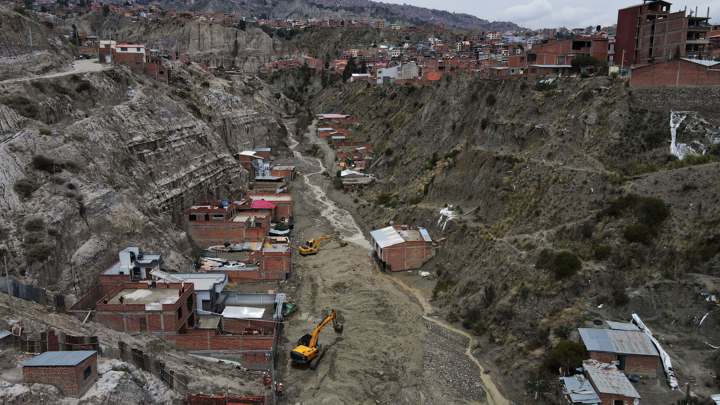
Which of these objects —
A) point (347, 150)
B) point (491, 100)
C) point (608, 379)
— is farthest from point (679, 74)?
point (347, 150)

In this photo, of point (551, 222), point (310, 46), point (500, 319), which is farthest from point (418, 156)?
point (310, 46)

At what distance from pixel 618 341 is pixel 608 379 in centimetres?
227

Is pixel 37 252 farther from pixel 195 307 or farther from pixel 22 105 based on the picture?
pixel 22 105

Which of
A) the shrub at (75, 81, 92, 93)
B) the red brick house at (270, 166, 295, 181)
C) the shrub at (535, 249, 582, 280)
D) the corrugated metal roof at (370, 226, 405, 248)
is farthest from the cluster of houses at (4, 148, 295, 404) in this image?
the red brick house at (270, 166, 295, 181)

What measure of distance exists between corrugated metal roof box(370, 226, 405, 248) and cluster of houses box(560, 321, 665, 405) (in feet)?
56.1

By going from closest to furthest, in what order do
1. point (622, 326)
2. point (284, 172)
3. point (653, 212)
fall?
point (622, 326) < point (653, 212) < point (284, 172)

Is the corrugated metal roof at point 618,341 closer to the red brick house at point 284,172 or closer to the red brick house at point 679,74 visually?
the red brick house at point 679,74

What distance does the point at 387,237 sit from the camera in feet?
135

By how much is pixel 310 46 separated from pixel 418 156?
420 ft

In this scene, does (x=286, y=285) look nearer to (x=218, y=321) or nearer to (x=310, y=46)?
(x=218, y=321)

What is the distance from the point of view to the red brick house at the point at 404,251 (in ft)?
128

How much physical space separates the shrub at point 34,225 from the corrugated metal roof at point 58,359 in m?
14.0

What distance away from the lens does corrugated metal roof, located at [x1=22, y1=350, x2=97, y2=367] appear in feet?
54.3

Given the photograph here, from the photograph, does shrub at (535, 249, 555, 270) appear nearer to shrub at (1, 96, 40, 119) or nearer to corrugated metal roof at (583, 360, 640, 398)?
corrugated metal roof at (583, 360, 640, 398)
